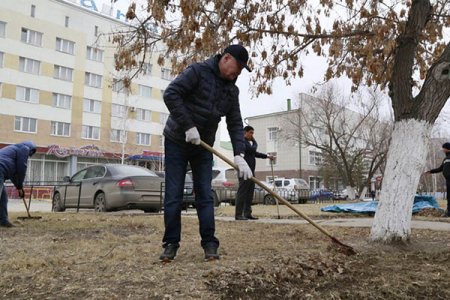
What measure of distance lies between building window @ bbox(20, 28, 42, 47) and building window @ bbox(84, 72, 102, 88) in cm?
500

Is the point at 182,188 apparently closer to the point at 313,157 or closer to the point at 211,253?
the point at 211,253

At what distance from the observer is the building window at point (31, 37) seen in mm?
36094

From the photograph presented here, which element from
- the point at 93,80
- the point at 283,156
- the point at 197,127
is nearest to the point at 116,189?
the point at 197,127

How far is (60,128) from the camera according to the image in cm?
3841

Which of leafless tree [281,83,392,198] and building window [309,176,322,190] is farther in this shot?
building window [309,176,322,190]

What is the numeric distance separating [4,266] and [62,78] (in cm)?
3805

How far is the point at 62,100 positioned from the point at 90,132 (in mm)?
3866

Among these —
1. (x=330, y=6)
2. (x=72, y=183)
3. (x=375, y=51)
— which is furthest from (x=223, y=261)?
(x=72, y=183)

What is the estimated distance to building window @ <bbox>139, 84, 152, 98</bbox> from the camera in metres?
44.8

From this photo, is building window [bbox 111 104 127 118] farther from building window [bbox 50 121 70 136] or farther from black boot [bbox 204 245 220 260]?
black boot [bbox 204 245 220 260]

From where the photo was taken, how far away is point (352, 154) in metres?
41.4

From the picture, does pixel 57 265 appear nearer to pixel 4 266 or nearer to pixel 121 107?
pixel 4 266

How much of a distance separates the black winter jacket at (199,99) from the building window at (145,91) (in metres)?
42.1

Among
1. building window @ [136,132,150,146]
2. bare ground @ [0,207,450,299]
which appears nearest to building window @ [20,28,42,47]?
building window @ [136,132,150,146]
